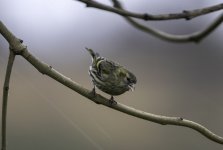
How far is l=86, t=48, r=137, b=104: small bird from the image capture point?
333cm

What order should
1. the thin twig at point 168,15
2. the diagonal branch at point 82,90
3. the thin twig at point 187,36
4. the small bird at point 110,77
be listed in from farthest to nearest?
1. the small bird at point 110,77
2. the thin twig at point 187,36
3. the diagonal branch at point 82,90
4. the thin twig at point 168,15

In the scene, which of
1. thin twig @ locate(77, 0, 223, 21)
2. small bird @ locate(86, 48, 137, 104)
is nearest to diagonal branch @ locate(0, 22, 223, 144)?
thin twig @ locate(77, 0, 223, 21)

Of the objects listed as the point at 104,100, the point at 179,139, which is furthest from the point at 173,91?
the point at 104,100

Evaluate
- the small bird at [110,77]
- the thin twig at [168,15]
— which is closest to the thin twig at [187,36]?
the thin twig at [168,15]

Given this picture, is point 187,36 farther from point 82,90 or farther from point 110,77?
point 110,77

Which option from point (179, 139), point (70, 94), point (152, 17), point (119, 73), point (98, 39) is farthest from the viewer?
point (98, 39)

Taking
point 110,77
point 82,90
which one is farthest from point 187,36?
point 110,77

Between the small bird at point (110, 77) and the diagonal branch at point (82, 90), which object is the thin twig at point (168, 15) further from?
the small bird at point (110, 77)

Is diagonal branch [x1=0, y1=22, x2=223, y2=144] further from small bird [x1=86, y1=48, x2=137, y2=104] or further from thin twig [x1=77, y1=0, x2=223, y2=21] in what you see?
small bird [x1=86, y1=48, x2=137, y2=104]

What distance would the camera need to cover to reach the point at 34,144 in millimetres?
5520

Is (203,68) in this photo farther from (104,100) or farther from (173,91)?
(104,100)

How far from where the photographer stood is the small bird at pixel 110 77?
333cm

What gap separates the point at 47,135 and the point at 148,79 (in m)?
→ 2.51

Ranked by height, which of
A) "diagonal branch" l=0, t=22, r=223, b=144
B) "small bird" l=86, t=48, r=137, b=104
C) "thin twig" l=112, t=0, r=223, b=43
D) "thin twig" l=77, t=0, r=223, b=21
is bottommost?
"diagonal branch" l=0, t=22, r=223, b=144
